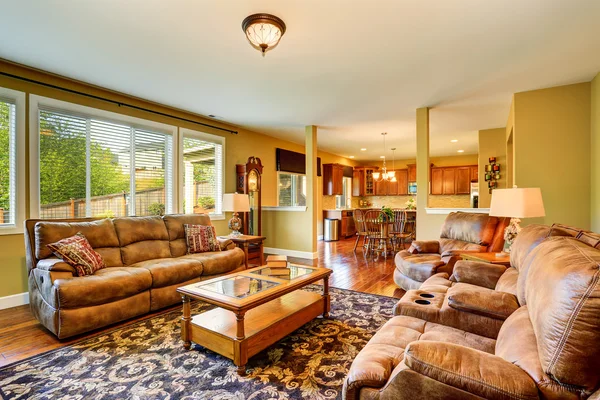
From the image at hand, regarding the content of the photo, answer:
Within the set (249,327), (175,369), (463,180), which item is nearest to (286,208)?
(249,327)

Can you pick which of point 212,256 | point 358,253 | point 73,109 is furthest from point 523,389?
point 358,253

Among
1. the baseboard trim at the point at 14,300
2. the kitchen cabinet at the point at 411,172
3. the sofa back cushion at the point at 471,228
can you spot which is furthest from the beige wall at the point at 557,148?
the baseboard trim at the point at 14,300

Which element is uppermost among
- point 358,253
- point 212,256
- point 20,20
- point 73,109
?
point 20,20

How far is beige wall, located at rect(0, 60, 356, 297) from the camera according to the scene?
10.6 ft

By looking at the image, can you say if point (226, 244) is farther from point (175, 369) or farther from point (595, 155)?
point (595, 155)

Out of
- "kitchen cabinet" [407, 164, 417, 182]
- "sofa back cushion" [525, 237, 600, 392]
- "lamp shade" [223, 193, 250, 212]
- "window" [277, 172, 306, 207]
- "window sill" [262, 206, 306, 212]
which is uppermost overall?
"kitchen cabinet" [407, 164, 417, 182]

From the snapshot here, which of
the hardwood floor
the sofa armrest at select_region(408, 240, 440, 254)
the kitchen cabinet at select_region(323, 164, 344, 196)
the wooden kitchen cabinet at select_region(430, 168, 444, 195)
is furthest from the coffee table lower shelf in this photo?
the wooden kitchen cabinet at select_region(430, 168, 444, 195)

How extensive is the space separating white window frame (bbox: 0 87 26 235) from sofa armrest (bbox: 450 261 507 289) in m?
4.50

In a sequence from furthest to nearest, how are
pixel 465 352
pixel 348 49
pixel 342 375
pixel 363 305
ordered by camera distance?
pixel 363 305 < pixel 348 49 < pixel 342 375 < pixel 465 352

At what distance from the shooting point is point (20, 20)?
2.39 m

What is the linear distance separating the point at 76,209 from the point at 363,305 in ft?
12.2

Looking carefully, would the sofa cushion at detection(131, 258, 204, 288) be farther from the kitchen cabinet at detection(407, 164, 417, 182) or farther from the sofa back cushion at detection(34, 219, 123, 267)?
the kitchen cabinet at detection(407, 164, 417, 182)

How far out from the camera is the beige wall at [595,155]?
3467 mm

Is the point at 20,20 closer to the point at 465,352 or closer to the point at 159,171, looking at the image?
the point at 159,171
